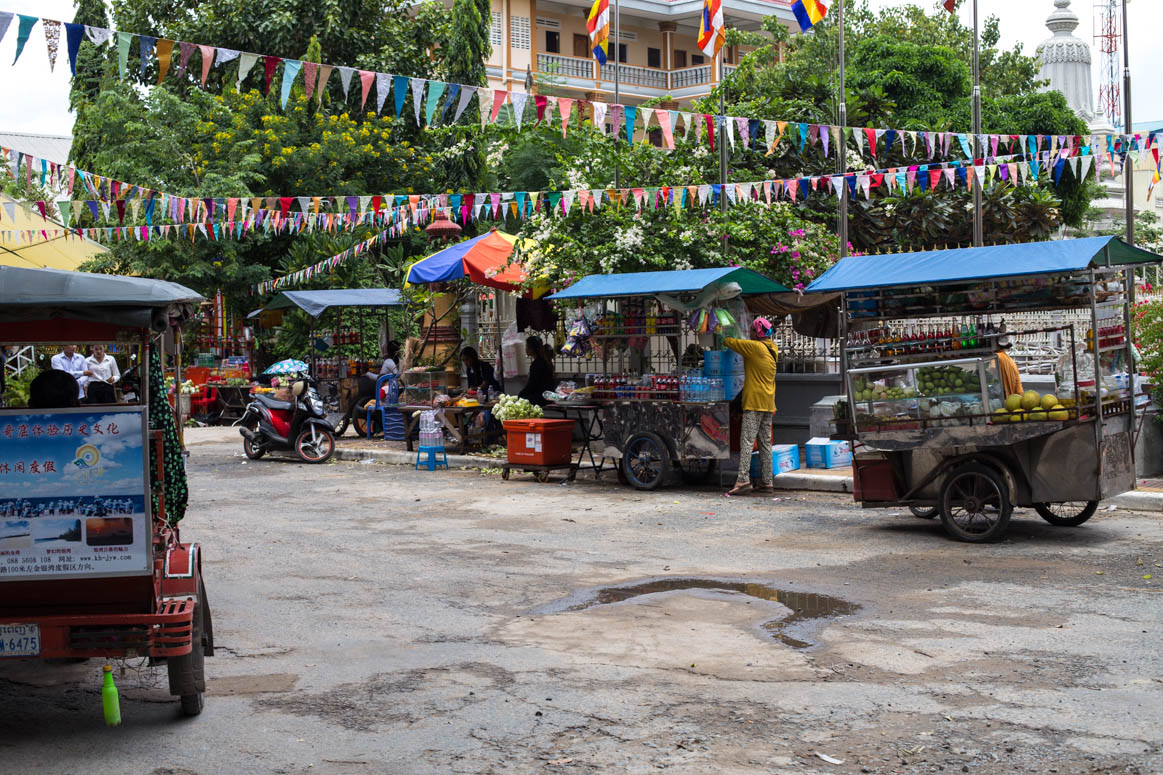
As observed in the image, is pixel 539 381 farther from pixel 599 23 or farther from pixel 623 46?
pixel 623 46

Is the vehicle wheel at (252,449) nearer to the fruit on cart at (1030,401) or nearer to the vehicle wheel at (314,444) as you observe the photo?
the vehicle wheel at (314,444)

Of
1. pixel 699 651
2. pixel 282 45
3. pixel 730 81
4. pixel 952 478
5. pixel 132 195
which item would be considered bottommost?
pixel 699 651

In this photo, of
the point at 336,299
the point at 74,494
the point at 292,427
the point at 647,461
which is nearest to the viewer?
the point at 74,494

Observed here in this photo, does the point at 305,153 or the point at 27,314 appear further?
the point at 305,153

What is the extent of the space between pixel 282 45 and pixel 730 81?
1345cm

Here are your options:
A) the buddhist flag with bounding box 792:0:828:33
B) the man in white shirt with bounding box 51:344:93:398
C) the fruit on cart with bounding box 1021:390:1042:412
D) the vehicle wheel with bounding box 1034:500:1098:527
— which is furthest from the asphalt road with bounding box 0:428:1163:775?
the man in white shirt with bounding box 51:344:93:398

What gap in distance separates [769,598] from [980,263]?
4.35 metres

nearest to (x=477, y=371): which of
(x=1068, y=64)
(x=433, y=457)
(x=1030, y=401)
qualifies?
(x=433, y=457)

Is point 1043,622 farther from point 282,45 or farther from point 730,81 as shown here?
point 282,45

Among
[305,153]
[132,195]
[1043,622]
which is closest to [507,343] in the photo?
[132,195]

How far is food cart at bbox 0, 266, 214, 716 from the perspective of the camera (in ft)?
18.5

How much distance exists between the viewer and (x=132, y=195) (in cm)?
2652

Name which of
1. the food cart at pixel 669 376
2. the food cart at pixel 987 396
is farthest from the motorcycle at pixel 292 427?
the food cart at pixel 987 396

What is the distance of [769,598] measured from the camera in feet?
28.3
